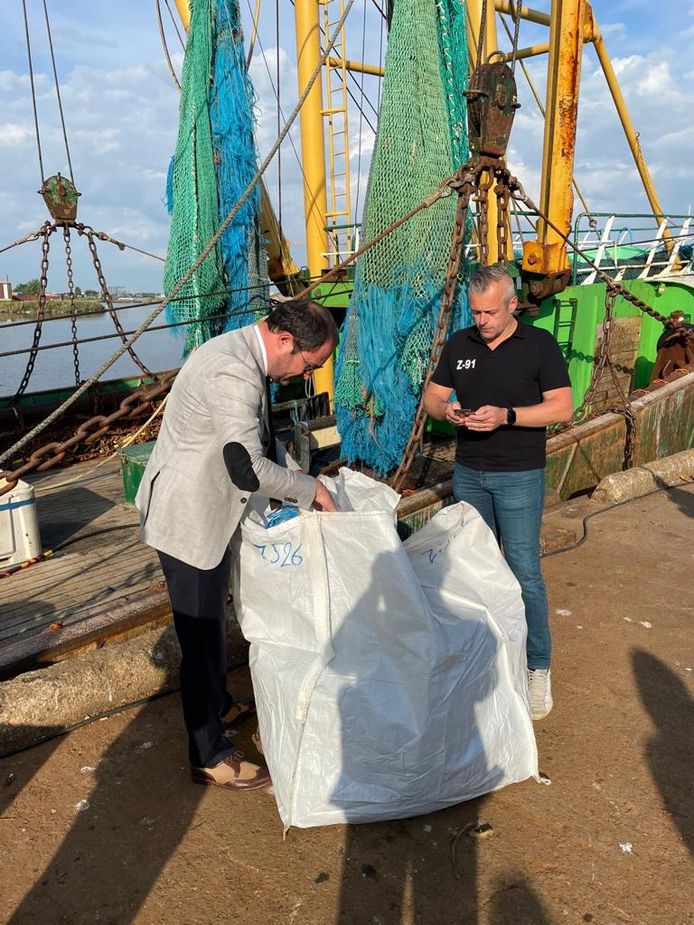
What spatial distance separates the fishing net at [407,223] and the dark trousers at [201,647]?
10.9 feet

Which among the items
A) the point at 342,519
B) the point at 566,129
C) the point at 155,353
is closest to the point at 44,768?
the point at 342,519

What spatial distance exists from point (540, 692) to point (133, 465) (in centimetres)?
424

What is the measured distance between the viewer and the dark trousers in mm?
2453

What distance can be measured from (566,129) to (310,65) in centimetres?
413

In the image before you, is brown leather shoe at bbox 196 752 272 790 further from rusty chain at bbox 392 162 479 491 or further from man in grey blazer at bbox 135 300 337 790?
rusty chain at bbox 392 162 479 491

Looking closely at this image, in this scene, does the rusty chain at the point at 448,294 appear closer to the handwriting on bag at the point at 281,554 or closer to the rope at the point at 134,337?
the rope at the point at 134,337

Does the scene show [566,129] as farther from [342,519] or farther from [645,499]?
[342,519]

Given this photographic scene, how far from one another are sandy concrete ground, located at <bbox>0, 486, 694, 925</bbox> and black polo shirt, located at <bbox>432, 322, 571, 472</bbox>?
1.11m

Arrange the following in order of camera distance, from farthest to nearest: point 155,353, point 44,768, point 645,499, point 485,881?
point 155,353, point 645,499, point 44,768, point 485,881

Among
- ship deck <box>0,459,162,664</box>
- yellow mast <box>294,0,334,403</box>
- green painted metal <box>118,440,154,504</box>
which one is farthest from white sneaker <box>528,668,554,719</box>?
yellow mast <box>294,0,334,403</box>

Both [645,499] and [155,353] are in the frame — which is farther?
[155,353]

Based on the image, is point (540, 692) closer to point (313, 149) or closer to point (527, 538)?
point (527, 538)

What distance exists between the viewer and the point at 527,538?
116 inches

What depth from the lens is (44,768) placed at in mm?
2650
